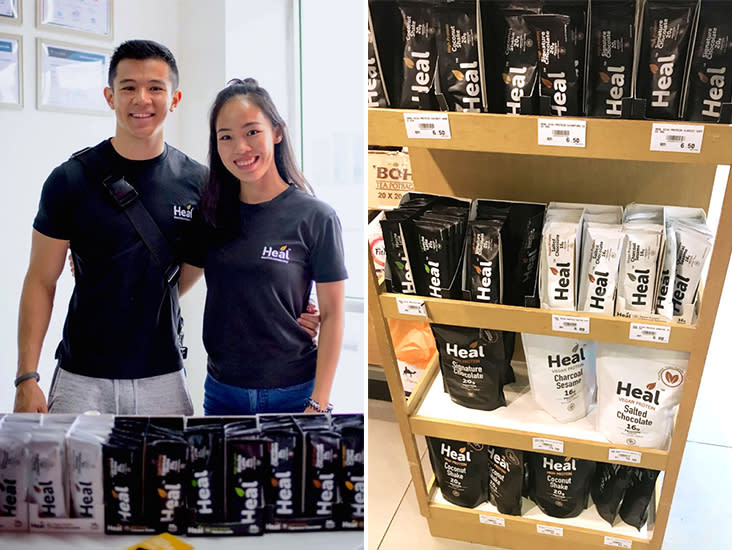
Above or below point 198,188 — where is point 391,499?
below

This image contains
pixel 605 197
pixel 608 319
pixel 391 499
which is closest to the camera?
pixel 608 319

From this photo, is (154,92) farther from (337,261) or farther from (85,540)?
(85,540)

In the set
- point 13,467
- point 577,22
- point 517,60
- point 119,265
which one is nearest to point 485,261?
point 517,60

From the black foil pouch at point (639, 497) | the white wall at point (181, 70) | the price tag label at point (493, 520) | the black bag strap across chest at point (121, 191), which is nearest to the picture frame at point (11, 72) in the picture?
the white wall at point (181, 70)

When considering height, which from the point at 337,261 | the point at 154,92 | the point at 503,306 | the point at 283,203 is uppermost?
the point at 154,92

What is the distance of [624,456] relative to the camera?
182 centimetres

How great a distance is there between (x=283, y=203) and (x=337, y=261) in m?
0.15

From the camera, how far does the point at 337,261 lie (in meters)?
1.26

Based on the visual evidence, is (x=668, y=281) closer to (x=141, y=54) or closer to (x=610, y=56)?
(x=610, y=56)

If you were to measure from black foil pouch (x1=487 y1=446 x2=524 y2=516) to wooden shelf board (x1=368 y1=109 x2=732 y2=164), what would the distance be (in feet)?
3.15

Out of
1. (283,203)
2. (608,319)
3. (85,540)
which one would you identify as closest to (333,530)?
(85,540)

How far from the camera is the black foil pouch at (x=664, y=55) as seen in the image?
143cm

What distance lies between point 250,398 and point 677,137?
107 cm

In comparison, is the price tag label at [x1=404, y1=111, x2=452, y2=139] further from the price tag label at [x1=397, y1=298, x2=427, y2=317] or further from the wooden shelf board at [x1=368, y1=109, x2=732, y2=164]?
the price tag label at [x1=397, y1=298, x2=427, y2=317]
